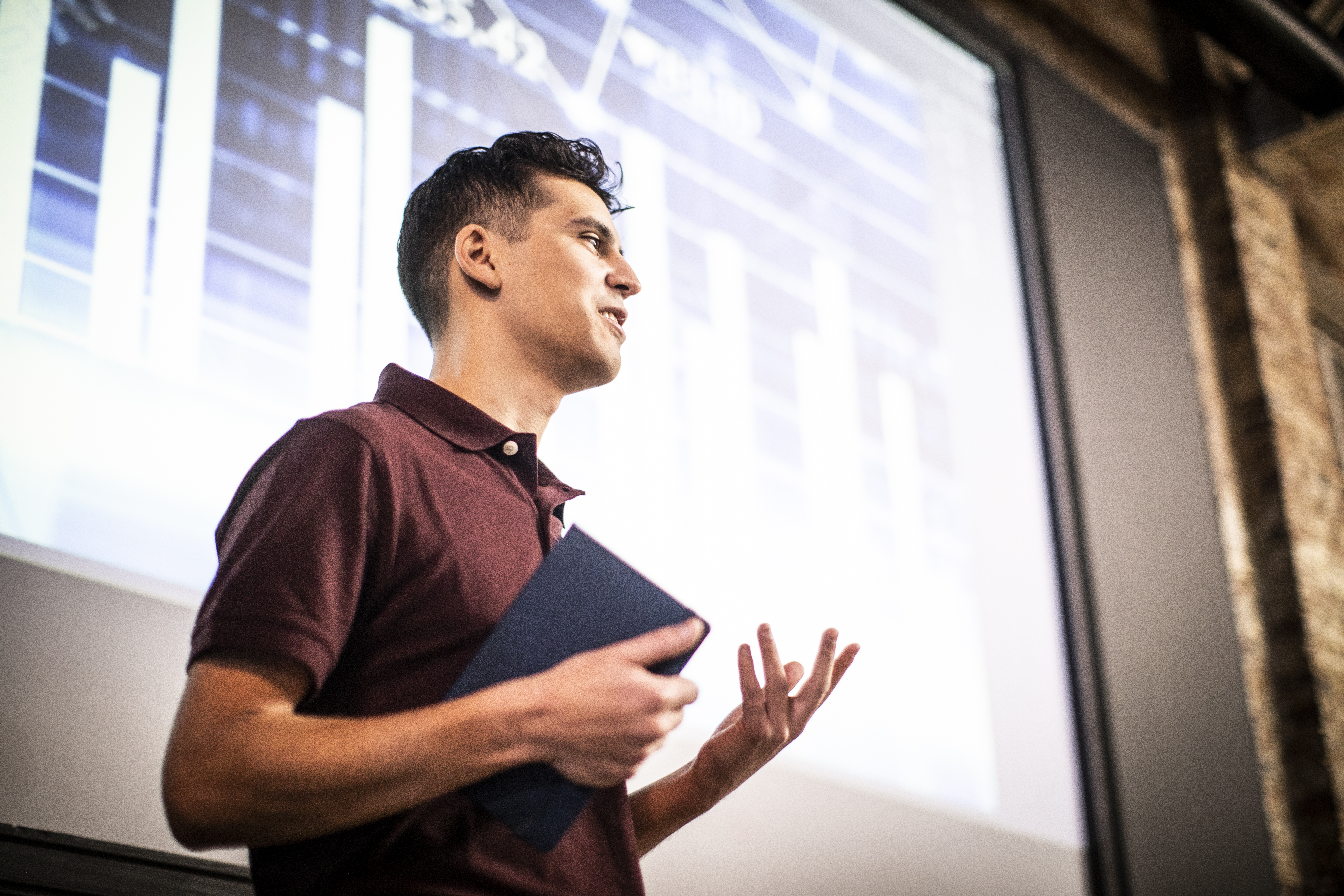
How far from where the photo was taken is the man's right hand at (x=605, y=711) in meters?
0.76

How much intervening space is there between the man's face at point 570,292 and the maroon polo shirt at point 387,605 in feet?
0.61

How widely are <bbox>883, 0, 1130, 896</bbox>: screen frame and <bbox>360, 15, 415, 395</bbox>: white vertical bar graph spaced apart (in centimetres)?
153

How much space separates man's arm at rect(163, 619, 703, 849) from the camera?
2.39 feet

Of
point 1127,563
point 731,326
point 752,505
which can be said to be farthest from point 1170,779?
point 731,326

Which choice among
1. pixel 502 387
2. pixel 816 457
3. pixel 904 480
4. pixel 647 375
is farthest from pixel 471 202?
pixel 904 480

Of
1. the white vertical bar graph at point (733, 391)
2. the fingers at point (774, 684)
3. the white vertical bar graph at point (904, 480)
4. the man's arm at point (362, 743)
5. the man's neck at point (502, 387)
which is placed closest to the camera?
the man's arm at point (362, 743)

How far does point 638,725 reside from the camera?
2.48ft

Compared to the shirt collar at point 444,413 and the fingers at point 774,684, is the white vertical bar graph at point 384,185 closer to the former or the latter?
the shirt collar at point 444,413

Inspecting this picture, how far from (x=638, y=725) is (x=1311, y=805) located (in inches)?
104

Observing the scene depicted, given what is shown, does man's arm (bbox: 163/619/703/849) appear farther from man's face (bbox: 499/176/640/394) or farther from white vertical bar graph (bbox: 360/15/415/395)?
white vertical bar graph (bbox: 360/15/415/395)

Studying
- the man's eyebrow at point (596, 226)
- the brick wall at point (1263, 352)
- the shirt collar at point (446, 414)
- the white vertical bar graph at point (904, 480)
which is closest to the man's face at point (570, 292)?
the man's eyebrow at point (596, 226)

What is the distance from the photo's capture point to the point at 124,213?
4.57 feet

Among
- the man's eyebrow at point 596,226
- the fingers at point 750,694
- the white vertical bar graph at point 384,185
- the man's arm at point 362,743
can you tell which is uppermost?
the white vertical bar graph at point 384,185

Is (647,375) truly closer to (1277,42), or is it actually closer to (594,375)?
(594,375)
